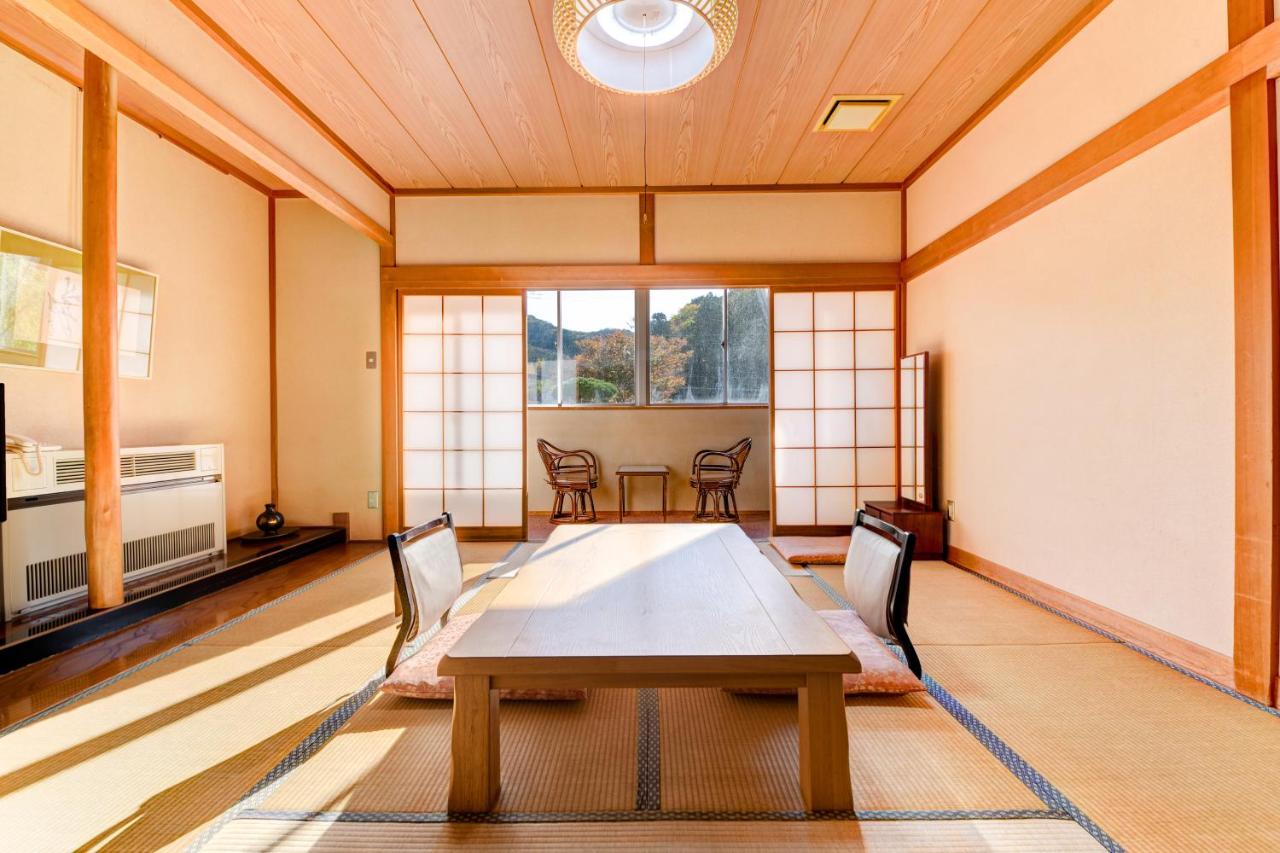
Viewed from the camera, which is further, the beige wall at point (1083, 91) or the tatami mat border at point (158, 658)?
the beige wall at point (1083, 91)

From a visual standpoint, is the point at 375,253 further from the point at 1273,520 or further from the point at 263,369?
the point at 1273,520

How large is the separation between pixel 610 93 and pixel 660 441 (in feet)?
12.5

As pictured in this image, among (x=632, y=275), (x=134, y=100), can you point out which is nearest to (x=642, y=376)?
(x=632, y=275)

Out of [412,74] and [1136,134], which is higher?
[412,74]

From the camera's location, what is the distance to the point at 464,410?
4.96 m

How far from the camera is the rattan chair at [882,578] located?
1.84 metres

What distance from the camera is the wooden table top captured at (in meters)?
1.30

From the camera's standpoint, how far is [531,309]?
680cm

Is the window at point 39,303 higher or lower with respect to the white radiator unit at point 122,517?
higher

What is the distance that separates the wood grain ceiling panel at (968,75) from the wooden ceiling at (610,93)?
0.01 m

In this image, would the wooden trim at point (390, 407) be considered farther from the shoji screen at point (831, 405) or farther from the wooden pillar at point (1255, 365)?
the wooden pillar at point (1255, 365)

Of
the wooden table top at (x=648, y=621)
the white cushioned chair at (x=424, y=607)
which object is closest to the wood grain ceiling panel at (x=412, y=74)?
the white cushioned chair at (x=424, y=607)

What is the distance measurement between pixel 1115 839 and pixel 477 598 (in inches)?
109

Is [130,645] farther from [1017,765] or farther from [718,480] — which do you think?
[718,480]
